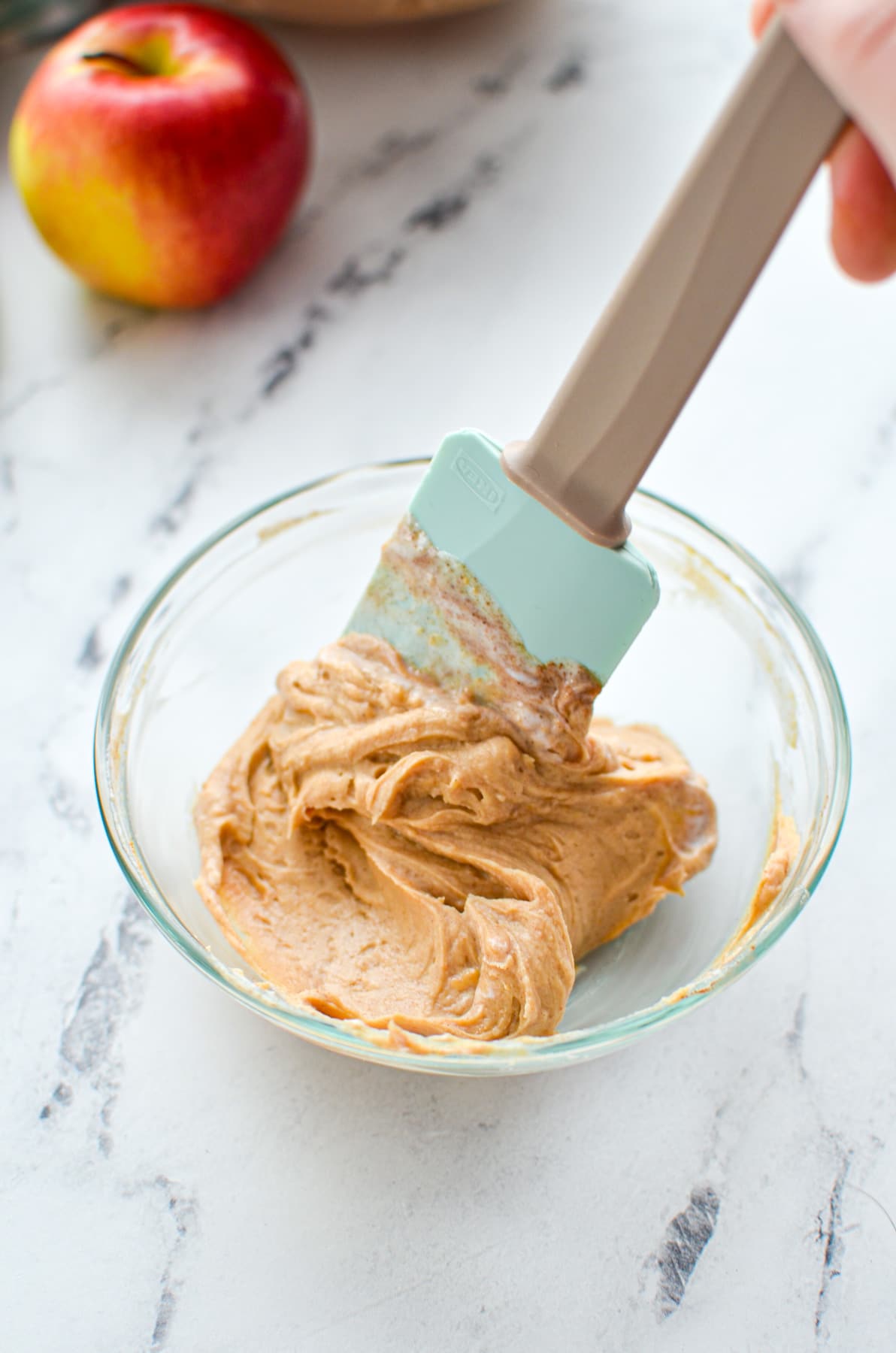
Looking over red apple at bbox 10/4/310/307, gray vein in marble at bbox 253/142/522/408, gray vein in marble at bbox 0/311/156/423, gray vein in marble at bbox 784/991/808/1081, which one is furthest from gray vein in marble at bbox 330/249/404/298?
gray vein in marble at bbox 784/991/808/1081

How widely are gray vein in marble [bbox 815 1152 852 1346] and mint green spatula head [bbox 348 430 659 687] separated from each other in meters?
0.69

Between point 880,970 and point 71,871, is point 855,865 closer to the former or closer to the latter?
point 880,970

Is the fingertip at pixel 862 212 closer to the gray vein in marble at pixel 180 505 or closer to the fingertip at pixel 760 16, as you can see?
the fingertip at pixel 760 16

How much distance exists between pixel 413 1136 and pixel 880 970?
68 cm

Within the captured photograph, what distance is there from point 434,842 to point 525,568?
374 millimetres

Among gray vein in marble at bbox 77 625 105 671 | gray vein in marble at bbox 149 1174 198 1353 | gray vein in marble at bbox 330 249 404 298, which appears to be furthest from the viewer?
gray vein in marble at bbox 330 249 404 298

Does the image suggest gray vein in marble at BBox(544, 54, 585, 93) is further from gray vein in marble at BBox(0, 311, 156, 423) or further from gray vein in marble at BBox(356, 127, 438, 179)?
gray vein in marble at BBox(0, 311, 156, 423)

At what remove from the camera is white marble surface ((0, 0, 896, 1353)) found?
4.76 feet

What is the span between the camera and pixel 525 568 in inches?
58.4

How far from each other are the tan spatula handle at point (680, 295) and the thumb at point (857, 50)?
3 cm

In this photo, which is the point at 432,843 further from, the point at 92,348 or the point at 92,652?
the point at 92,348

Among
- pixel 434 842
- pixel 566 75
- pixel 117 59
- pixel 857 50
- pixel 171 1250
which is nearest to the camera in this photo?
pixel 857 50

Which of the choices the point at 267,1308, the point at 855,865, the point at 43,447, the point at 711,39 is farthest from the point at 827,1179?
the point at 711,39

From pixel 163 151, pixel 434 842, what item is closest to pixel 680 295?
pixel 434 842
